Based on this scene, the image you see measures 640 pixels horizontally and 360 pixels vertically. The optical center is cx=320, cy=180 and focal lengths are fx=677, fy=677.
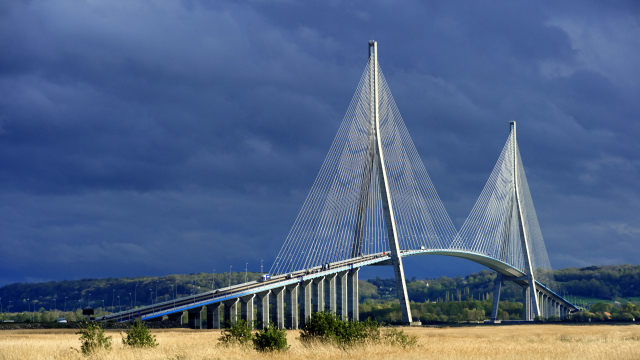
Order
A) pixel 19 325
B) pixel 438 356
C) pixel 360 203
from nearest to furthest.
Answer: pixel 438 356 < pixel 19 325 < pixel 360 203

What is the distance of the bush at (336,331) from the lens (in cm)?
3198

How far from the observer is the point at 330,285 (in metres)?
86.8

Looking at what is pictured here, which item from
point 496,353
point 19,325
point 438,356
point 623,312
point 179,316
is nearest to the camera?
point 438,356

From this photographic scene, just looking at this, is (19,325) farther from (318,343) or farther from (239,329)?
(318,343)

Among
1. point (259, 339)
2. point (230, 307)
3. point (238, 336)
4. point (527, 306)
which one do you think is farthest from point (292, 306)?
point (527, 306)

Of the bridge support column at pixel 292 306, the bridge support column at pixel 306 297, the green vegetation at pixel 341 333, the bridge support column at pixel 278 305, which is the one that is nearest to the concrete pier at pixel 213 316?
the bridge support column at pixel 278 305

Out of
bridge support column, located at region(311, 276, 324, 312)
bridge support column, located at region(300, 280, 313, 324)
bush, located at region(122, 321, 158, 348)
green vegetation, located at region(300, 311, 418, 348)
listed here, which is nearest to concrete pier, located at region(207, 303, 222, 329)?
bridge support column, located at region(300, 280, 313, 324)

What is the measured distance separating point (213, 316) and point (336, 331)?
4223 cm

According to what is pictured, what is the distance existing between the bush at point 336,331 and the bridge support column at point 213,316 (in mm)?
40063

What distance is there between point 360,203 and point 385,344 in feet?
165

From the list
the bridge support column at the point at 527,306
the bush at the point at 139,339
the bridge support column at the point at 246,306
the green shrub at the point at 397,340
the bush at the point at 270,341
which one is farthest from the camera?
the bridge support column at the point at 527,306

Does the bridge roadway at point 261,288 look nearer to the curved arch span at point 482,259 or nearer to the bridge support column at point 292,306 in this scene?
the curved arch span at point 482,259

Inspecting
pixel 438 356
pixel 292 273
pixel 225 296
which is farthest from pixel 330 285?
pixel 438 356

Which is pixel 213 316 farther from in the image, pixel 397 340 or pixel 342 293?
pixel 397 340
